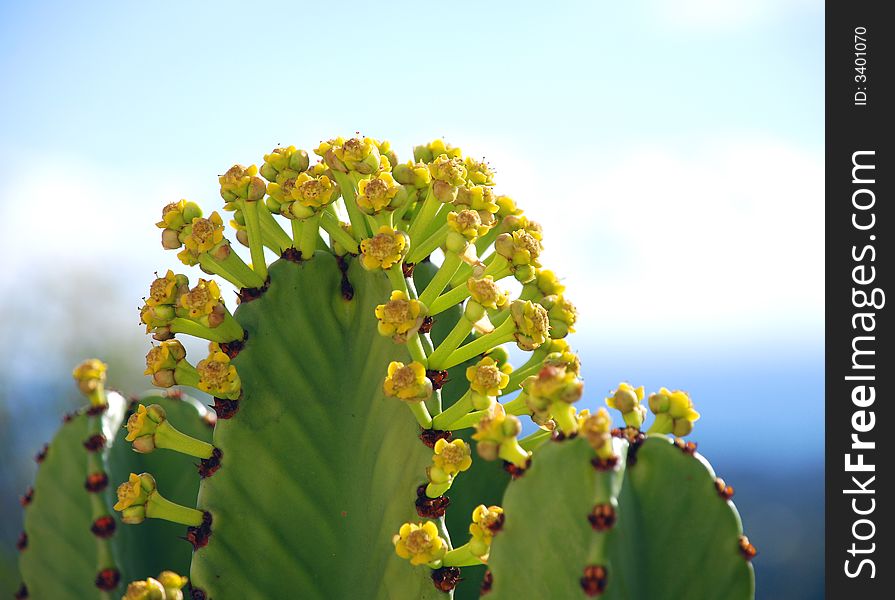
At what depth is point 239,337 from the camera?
45.1 inches

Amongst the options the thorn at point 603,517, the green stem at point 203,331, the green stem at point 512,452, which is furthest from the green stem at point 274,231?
the thorn at point 603,517

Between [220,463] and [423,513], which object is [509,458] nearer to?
[423,513]

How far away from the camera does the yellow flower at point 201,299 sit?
1087mm

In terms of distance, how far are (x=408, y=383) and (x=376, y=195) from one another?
0.23 metres

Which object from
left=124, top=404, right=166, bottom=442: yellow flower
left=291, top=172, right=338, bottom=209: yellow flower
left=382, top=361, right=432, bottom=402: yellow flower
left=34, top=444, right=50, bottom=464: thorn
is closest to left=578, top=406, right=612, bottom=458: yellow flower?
left=382, top=361, right=432, bottom=402: yellow flower

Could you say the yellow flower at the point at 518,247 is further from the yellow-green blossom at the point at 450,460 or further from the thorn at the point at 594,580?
the thorn at the point at 594,580

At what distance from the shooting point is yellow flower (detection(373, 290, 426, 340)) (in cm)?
103

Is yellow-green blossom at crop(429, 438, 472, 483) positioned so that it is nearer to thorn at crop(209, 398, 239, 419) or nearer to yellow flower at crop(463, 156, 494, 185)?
thorn at crop(209, 398, 239, 419)

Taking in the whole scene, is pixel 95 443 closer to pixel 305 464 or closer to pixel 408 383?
pixel 305 464

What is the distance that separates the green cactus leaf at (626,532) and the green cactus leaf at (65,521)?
0.71 meters

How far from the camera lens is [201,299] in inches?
42.9

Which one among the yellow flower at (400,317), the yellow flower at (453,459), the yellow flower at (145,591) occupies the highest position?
the yellow flower at (400,317)
